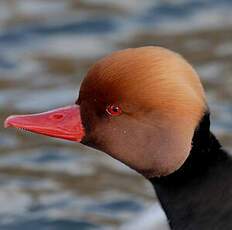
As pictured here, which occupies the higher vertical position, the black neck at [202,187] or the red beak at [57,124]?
the red beak at [57,124]

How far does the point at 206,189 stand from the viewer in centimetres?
634

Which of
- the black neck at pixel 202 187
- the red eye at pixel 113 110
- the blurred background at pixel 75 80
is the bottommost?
the blurred background at pixel 75 80

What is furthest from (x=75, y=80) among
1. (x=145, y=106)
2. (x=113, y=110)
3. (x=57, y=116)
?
→ (x=145, y=106)

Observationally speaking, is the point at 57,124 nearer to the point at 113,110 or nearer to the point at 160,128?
the point at 113,110

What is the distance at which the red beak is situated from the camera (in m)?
6.48

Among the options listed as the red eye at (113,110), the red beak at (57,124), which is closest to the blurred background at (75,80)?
the red beak at (57,124)

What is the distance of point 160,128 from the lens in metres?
6.27

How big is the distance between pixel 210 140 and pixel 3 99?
13.6ft

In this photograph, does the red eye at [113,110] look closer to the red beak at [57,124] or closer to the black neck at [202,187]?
the red beak at [57,124]

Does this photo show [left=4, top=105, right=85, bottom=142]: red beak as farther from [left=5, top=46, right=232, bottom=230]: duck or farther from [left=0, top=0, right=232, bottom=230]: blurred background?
[left=0, top=0, right=232, bottom=230]: blurred background

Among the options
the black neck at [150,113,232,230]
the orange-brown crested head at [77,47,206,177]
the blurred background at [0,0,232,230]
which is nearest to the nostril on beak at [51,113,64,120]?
the orange-brown crested head at [77,47,206,177]

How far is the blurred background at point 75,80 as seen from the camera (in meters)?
9.01

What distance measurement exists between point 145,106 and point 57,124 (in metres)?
0.52

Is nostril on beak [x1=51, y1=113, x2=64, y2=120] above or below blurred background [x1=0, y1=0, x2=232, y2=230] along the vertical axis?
above
